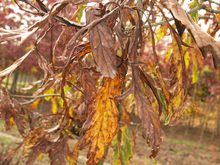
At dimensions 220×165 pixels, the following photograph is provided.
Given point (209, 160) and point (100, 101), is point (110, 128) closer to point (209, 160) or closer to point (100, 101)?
point (100, 101)

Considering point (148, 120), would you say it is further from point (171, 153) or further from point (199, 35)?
point (171, 153)

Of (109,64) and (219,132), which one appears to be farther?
(219,132)

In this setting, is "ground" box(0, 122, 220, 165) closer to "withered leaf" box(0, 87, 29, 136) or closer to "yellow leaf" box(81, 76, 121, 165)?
"withered leaf" box(0, 87, 29, 136)

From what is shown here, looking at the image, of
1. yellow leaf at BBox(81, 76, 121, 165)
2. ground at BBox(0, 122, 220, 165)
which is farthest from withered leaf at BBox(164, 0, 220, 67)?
ground at BBox(0, 122, 220, 165)

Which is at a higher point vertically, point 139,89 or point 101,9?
point 101,9

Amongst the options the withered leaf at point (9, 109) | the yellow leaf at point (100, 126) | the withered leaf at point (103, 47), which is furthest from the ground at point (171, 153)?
the withered leaf at point (103, 47)

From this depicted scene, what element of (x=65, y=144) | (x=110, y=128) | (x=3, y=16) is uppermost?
(x=3, y=16)

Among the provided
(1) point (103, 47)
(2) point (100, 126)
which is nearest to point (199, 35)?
(1) point (103, 47)

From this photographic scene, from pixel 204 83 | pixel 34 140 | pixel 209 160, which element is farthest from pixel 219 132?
pixel 34 140
